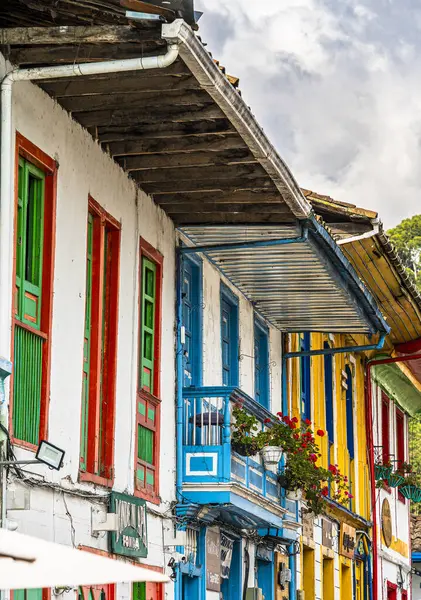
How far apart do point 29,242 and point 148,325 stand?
3.03 m

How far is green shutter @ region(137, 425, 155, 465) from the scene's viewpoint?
1341cm

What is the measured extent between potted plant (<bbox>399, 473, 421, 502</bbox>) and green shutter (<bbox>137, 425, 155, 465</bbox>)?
12.5 metres

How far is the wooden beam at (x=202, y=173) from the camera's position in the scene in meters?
12.9

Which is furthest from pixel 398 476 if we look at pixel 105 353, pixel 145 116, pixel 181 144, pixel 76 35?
pixel 76 35

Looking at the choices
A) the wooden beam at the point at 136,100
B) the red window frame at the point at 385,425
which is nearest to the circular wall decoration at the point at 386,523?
the red window frame at the point at 385,425

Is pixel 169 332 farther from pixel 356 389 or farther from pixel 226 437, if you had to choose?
pixel 356 389

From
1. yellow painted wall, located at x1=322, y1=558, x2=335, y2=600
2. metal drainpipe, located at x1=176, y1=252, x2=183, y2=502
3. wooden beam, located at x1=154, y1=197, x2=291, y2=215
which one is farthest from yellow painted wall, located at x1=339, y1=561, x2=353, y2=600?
wooden beam, located at x1=154, y1=197, x2=291, y2=215

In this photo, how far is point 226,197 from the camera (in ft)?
45.2

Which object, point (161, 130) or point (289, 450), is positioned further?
point (289, 450)

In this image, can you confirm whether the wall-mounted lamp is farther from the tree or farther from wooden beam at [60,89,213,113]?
the tree

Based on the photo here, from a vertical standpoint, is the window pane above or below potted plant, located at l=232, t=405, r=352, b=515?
above

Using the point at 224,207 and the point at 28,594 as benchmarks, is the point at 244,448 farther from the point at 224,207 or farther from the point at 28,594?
the point at 28,594

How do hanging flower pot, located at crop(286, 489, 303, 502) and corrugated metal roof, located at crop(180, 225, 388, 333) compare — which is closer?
corrugated metal roof, located at crop(180, 225, 388, 333)

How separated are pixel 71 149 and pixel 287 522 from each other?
6.79 metres
